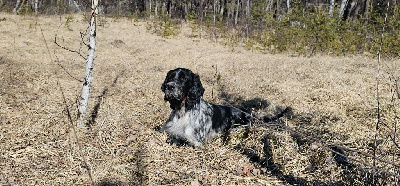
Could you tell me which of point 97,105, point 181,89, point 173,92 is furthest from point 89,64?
point 97,105

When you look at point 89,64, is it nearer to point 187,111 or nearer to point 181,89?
point 181,89

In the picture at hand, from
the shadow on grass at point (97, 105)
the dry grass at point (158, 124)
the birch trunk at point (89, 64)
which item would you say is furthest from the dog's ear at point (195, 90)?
the shadow on grass at point (97, 105)

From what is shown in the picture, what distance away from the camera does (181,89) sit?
487 centimetres

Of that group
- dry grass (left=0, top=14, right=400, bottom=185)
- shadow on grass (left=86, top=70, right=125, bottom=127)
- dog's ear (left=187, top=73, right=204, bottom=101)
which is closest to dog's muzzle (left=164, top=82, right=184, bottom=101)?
dog's ear (left=187, top=73, right=204, bottom=101)

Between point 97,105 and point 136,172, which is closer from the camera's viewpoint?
point 136,172

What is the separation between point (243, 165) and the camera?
4277 mm

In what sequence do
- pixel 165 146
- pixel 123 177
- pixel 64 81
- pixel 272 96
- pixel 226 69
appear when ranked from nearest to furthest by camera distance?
pixel 123 177 < pixel 165 146 < pixel 272 96 < pixel 64 81 < pixel 226 69

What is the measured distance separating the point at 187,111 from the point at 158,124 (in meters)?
0.92

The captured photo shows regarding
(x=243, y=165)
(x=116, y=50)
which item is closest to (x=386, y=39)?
(x=116, y=50)

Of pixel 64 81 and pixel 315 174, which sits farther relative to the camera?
pixel 64 81

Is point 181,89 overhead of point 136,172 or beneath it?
overhead

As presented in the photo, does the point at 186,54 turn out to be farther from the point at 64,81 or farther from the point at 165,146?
the point at 165,146

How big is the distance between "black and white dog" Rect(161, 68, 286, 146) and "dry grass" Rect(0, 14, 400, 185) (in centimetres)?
23

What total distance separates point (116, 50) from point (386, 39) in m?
13.4
